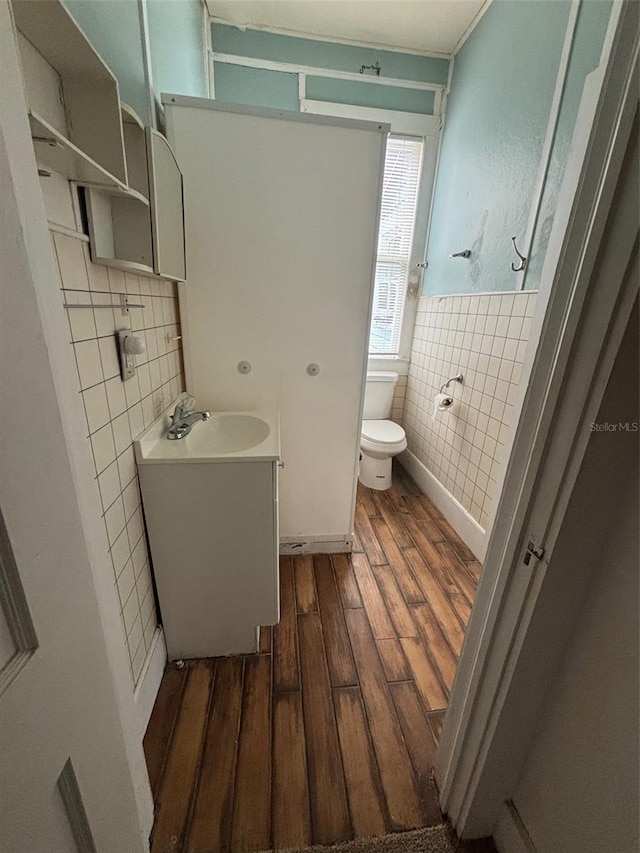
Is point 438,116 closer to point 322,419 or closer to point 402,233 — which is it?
point 402,233

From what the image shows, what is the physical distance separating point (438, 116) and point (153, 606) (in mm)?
3431

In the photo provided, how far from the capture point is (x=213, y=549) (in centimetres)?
123

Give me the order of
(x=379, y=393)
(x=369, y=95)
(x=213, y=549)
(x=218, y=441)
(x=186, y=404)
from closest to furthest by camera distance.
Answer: (x=213, y=549)
(x=186, y=404)
(x=218, y=441)
(x=369, y=95)
(x=379, y=393)

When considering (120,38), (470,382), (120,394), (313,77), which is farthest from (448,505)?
(313,77)

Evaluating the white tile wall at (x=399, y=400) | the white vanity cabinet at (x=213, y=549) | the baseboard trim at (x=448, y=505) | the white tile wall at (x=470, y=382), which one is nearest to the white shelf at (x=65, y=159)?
the white vanity cabinet at (x=213, y=549)

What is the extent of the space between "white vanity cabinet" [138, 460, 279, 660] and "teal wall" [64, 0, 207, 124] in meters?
1.10

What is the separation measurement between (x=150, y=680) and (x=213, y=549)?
1.59ft

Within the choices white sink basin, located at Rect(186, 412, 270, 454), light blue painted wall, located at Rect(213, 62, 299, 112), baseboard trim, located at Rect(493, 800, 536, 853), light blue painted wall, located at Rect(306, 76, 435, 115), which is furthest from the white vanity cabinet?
light blue painted wall, located at Rect(306, 76, 435, 115)

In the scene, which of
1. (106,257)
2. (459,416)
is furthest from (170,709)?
(459,416)

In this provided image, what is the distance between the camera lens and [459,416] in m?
2.19

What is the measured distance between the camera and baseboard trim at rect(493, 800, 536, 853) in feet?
2.63

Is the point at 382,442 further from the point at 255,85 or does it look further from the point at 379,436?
the point at 255,85

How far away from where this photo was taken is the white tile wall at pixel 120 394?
0.80 meters

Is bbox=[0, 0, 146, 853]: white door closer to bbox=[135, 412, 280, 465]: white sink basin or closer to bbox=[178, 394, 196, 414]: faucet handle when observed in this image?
bbox=[135, 412, 280, 465]: white sink basin
